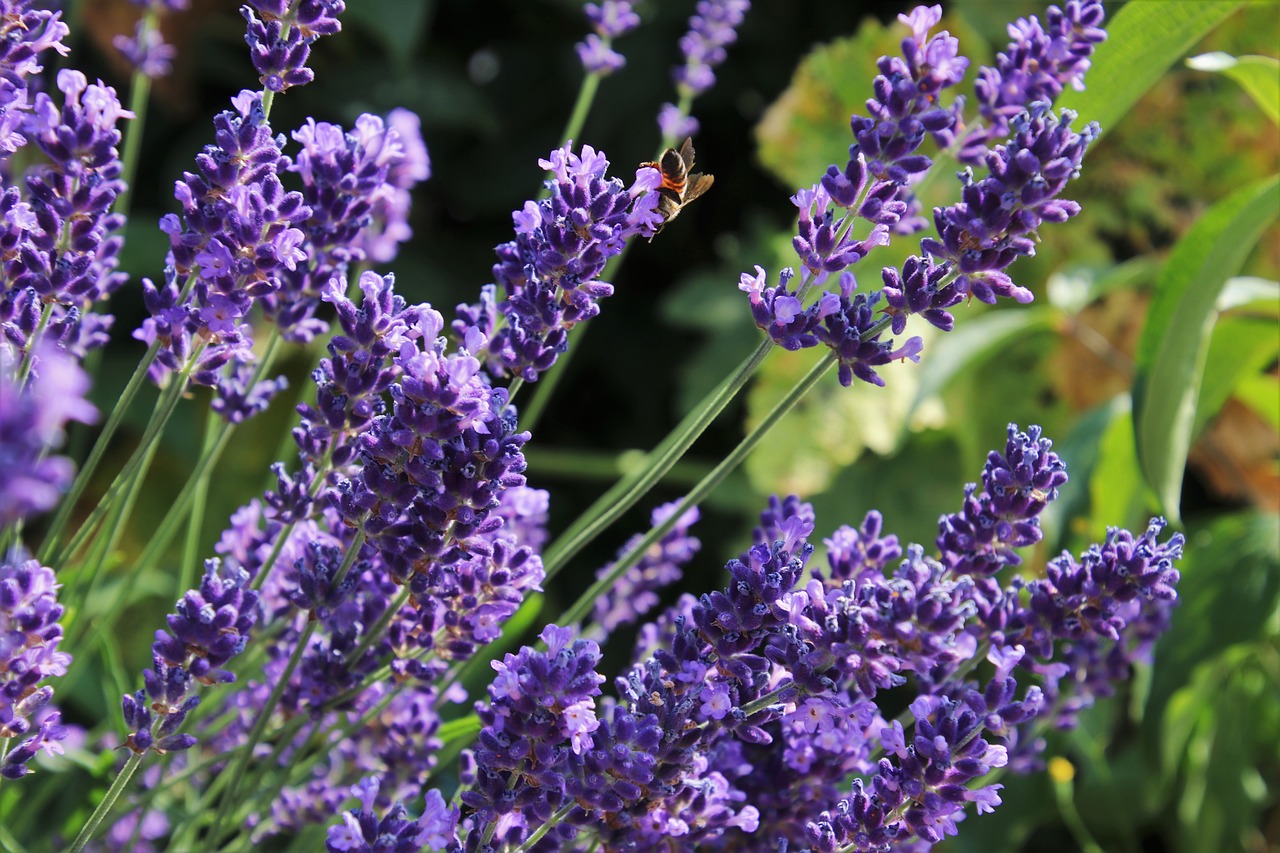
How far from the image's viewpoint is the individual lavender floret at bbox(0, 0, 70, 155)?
1.91 feet

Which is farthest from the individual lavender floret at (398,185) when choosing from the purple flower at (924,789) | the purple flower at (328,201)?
the purple flower at (924,789)

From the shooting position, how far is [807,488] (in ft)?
5.25

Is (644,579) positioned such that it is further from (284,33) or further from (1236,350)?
(1236,350)

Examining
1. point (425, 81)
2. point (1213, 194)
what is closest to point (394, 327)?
point (425, 81)

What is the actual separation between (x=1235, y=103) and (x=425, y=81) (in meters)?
1.11

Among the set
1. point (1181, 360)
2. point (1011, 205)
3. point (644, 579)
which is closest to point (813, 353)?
point (1181, 360)

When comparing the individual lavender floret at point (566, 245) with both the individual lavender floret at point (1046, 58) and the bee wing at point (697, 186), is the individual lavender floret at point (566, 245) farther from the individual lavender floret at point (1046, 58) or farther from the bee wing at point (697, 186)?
the individual lavender floret at point (1046, 58)

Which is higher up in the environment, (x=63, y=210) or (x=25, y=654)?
(x=63, y=210)

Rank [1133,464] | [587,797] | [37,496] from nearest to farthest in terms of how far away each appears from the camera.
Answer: [37,496]
[587,797]
[1133,464]

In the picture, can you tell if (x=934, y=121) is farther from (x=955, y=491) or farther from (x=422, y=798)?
(x=955, y=491)

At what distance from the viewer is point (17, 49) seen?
58 centimetres

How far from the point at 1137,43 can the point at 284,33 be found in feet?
2.01

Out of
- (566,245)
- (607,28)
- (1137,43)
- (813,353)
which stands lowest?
(566,245)

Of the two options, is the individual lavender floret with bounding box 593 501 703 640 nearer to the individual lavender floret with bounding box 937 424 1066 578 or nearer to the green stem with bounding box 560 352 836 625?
the green stem with bounding box 560 352 836 625
